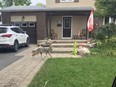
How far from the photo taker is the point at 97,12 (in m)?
22.2

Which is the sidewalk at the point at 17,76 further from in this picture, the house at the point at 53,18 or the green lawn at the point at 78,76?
the house at the point at 53,18

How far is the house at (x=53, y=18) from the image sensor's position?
23.3 meters

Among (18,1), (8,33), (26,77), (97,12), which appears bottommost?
(26,77)

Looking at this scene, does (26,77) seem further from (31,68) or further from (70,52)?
(70,52)

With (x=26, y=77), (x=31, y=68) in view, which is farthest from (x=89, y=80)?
(x=31, y=68)

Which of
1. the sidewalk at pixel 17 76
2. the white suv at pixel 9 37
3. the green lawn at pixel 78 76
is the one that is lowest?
the sidewalk at pixel 17 76

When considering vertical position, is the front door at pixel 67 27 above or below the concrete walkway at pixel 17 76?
above

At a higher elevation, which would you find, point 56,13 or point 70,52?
point 56,13

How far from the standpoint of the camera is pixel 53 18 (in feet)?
84.0

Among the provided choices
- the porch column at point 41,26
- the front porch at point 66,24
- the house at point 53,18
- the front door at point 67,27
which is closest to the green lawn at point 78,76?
the porch column at point 41,26

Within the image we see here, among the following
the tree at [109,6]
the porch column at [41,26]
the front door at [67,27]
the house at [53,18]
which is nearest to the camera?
the tree at [109,6]

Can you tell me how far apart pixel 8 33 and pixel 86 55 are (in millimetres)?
5444

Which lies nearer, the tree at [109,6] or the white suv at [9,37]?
the white suv at [9,37]

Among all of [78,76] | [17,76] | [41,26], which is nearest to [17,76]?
[17,76]
